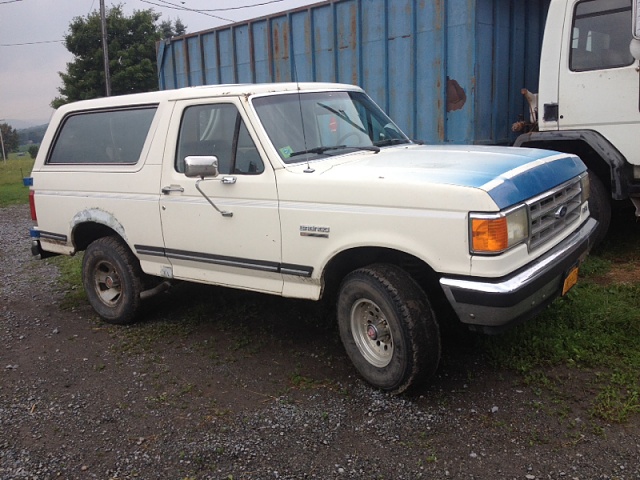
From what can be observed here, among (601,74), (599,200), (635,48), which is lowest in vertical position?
(599,200)

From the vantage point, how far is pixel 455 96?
257 inches

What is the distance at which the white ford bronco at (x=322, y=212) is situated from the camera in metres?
3.34

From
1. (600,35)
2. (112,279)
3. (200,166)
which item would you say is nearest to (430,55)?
(600,35)

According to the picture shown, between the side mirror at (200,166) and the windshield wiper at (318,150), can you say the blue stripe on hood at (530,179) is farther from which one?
the side mirror at (200,166)

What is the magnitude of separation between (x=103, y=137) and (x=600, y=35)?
4.65 m

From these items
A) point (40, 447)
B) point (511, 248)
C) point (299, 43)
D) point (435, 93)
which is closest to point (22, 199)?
point (299, 43)

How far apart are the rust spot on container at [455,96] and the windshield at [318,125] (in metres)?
1.88

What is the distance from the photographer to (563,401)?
360 cm

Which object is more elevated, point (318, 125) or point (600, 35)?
point (600, 35)

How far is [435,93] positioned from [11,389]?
5.04 meters

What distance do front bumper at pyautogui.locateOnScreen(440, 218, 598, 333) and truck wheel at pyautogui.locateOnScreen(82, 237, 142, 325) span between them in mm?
3024

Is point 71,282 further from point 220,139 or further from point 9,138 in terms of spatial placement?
point 9,138

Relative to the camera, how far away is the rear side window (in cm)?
502

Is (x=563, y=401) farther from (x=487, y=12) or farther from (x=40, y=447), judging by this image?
(x=487, y=12)
